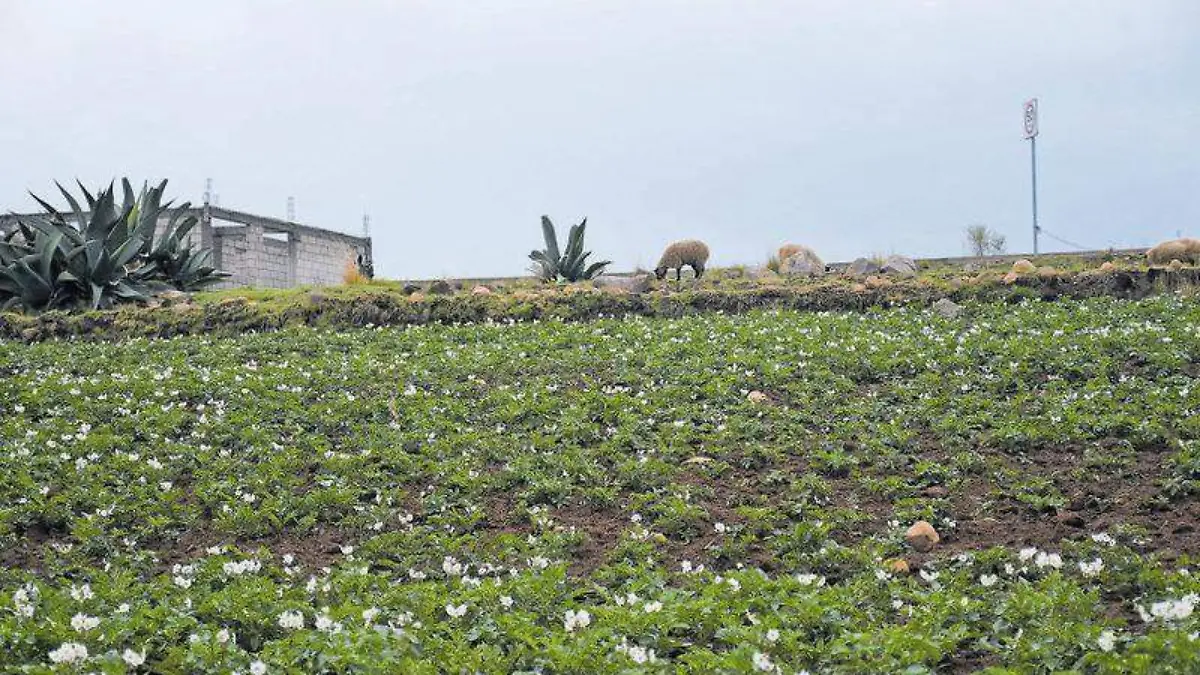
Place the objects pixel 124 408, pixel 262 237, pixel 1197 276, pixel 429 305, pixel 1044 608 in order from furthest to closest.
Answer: pixel 262 237 → pixel 429 305 → pixel 1197 276 → pixel 124 408 → pixel 1044 608

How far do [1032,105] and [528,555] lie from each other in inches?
756

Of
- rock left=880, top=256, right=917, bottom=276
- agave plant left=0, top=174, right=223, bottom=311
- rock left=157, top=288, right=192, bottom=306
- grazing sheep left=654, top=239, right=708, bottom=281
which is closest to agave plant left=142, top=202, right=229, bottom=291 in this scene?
agave plant left=0, top=174, right=223, bottom=311

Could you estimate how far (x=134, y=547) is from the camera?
711 cm

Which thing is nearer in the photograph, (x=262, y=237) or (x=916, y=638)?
(x=916, y=638)

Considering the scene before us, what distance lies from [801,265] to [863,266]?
1147 mm

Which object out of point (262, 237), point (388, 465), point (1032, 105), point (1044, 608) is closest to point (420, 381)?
point (388, 465)

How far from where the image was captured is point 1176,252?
1549 cm

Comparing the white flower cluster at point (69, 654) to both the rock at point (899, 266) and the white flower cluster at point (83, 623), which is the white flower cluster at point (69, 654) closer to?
the white flower cluster at point (83, 623)

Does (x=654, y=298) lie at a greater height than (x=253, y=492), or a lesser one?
greater

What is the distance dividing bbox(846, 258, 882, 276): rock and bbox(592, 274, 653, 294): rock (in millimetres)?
3127

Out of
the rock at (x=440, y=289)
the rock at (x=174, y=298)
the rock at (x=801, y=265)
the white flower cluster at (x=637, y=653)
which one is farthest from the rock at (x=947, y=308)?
the rock at (x=174, y=298)

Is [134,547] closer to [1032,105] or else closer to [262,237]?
[1032,105]

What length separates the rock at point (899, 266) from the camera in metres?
16.7

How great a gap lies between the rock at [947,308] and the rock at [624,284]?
13.5ft
